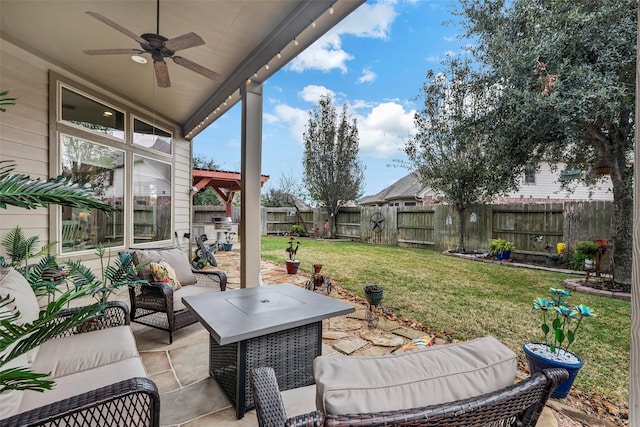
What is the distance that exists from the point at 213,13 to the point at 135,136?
326cm

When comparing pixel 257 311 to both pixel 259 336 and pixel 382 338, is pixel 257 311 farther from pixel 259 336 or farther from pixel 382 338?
pixel 382 338

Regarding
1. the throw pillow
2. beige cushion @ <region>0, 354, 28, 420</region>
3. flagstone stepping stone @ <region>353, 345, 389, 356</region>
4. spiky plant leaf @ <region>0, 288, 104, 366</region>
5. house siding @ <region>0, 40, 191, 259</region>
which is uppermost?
house siding @ <region>0, 40, 191, 259</region>

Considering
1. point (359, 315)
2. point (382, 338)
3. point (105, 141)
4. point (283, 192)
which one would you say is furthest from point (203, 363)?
point (283, 192)

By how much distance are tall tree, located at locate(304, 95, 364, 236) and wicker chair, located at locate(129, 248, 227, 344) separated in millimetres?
9341

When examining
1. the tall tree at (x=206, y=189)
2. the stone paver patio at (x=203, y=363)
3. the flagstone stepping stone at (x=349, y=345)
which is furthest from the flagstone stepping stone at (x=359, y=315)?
the tall tree at (x=206, y=189)

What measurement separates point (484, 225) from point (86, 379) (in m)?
8.46

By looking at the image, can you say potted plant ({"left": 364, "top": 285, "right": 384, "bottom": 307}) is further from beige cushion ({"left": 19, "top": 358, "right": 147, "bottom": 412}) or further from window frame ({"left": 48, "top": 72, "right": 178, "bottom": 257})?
window frame ({"left": 48, "top": 72, "right": 178, "bottom": 257})

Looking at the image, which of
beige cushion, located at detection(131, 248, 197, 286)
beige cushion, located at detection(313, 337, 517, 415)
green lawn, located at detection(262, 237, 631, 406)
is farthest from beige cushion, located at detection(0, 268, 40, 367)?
green lawn, located at detection(262, 237, 631, 406)

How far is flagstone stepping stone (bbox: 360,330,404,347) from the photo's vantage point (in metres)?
2.73

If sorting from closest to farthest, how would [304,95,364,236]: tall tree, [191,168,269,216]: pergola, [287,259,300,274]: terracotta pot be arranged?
[287,259,300,274]: terracotta pot < [191,168,269,216]: pergola < [304,95,364,236]: tall tree

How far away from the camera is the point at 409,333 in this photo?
2.97 metres

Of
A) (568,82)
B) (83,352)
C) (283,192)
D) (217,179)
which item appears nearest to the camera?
A: (83,352)

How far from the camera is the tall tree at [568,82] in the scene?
3.84 meters

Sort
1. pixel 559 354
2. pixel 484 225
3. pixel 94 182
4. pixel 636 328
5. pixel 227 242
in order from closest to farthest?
pixel 636 328, pixel 559 354, pixel 94 182, pixel 484 225, pixel 227 242
